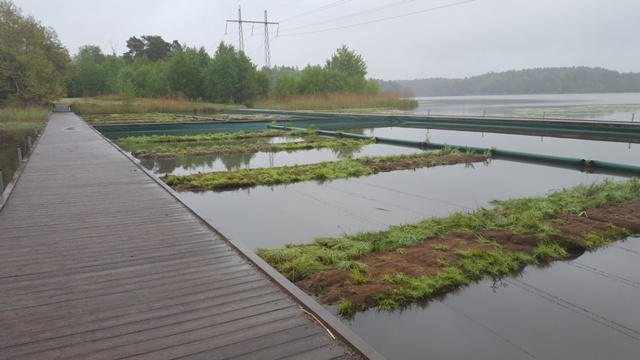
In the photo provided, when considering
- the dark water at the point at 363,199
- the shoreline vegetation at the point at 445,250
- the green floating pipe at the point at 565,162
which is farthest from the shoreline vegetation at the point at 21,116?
the shoreline vegetation at the point at 445,250

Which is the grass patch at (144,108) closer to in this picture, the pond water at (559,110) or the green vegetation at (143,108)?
the green vegetation at (143,108)

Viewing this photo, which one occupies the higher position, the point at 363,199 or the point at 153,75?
the point at 153,75

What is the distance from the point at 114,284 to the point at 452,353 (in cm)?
209

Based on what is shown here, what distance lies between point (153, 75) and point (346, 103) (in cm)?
1869

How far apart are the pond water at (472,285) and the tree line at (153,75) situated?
76.9ft

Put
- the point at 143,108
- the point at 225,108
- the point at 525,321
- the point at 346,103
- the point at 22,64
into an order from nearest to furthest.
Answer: the point at 525,321 → the point at 22,64 → the point at 143,108 → the point at 346,103 → the point at 225,108

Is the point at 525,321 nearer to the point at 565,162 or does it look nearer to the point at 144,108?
the point at 565,162

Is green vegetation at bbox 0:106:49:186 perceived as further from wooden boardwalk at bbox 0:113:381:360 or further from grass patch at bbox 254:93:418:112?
grass patch at bbox 254:93:418:112

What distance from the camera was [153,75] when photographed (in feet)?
121

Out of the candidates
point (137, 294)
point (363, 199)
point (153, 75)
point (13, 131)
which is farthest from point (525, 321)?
point (153, 75)

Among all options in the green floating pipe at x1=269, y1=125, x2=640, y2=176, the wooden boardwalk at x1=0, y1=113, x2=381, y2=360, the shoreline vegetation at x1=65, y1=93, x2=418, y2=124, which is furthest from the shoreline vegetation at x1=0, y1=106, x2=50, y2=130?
the wooden boardwalk at x1=0, y1=113, x2=381, y2=360

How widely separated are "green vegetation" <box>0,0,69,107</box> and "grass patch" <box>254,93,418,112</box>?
13966mm

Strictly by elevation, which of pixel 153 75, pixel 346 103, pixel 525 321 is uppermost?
pixel 153 75

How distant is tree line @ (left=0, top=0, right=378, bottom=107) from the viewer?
1006 inches
